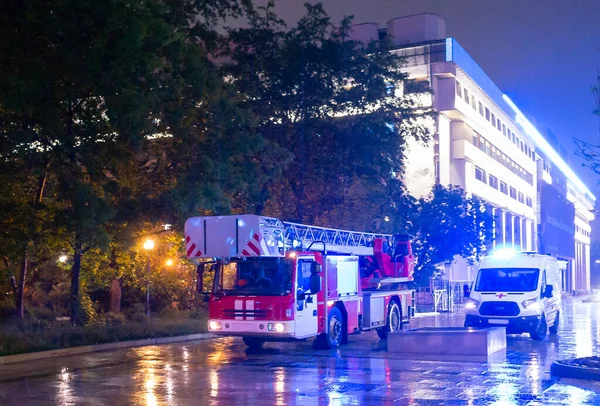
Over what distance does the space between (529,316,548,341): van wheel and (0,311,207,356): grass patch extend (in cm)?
1063

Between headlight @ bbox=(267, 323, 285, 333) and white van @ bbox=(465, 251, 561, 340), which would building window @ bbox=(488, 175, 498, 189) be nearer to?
white van @ bbox=(465, 251, 561, 340)

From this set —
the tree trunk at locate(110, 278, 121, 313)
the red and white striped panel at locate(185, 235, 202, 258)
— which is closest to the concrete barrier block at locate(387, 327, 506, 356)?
the red and white striped panel at locate(185, 235, 202, 258)

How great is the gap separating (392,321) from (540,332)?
14.5 feet

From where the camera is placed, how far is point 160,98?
23.5m

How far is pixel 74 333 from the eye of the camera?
2206 cm

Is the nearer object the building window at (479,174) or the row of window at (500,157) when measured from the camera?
the building window at (479,174)

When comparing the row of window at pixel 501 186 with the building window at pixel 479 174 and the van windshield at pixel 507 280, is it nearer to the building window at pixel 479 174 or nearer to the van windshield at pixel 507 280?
the building window at pixel 479 174

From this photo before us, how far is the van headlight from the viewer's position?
2338 cm

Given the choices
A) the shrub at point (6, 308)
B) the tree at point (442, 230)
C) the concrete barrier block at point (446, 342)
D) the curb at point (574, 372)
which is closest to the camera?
the curb at point (574, 372)

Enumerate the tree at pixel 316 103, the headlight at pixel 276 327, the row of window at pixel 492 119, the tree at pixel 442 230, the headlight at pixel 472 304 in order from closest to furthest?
the headlight at pixel 276 327, the headlight at pixel 472 304, the tree at pixel 316 103, the tree at pixel 442 230, the row of window at pixel 492 119

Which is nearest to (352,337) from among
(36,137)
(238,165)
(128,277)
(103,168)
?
(238,165)

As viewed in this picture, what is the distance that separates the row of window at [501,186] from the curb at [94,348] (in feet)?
198

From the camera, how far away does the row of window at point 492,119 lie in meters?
77.8

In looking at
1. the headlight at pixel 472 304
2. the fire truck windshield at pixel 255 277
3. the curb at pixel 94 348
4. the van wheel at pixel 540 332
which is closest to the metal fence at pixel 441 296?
the van wheel at pixel 540 332
